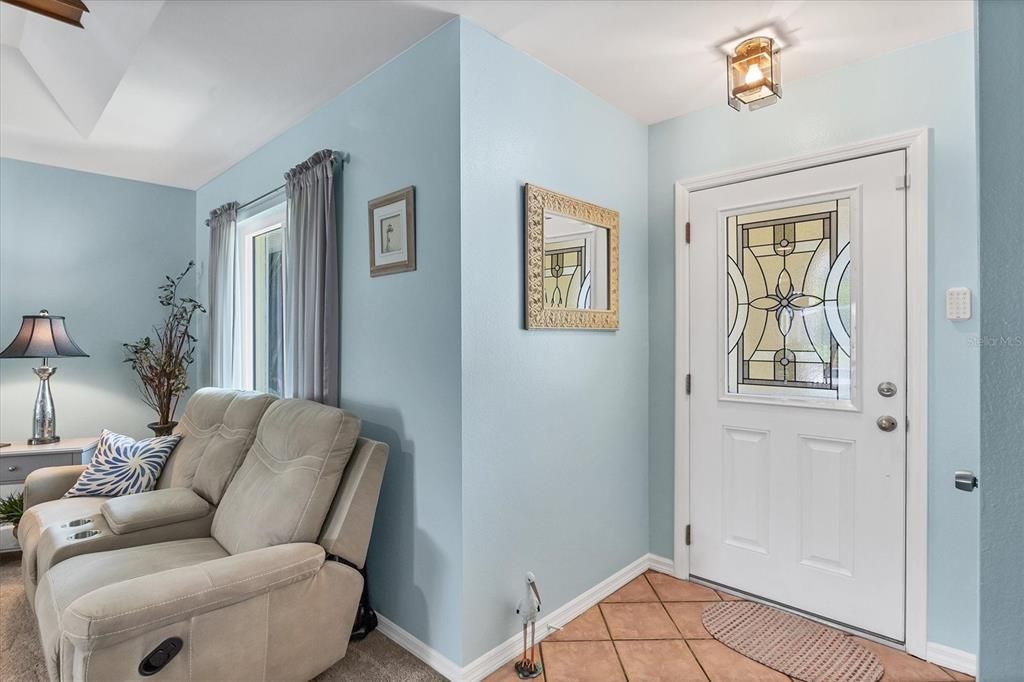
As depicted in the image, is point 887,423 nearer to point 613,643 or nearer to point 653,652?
point 653,652

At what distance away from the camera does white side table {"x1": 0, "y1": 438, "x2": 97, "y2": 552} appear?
9.54ft

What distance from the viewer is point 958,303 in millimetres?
1936

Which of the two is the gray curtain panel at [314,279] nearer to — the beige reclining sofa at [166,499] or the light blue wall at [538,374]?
the beige reclining sofa at [166,499]

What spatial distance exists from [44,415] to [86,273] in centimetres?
97

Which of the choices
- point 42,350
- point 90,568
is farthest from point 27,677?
point 42,350

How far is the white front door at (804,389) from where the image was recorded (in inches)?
83.4

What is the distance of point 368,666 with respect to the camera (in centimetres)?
197

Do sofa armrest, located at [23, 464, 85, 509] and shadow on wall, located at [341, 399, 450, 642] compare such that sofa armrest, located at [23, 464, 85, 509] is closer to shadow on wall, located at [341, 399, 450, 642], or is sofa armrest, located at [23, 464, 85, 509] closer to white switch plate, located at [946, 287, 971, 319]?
shadow on wall, located at [341, 399, 450, 642]

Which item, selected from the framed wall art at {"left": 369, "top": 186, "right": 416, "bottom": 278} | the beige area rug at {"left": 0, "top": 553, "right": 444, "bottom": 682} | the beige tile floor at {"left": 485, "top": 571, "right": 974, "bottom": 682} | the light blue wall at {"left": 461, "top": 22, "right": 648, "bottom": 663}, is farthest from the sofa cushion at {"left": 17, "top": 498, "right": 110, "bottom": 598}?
the beige tile floor at {"left": 485, "top": 571, "right": 974, "bottom": 682}

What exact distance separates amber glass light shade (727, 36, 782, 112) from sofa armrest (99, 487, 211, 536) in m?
2.77

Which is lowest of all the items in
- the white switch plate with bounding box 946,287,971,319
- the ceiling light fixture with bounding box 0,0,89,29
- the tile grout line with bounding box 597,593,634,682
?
the tile grout line with bounding box 597,593,634,682

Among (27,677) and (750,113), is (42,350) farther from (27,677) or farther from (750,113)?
(750,113)

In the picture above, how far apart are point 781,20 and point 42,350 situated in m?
3.98

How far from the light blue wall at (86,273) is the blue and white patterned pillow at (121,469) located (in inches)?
44.2
